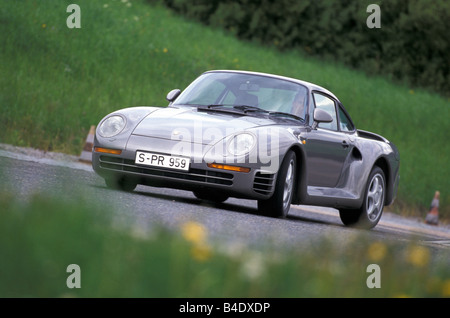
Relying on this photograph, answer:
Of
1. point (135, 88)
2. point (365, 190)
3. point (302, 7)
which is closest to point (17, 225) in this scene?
point (365, 190)

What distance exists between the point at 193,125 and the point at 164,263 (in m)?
4.92

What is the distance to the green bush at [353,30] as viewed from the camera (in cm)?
3397

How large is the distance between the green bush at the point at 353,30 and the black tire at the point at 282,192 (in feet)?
82.1

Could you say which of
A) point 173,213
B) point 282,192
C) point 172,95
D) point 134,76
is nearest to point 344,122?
point 172,95

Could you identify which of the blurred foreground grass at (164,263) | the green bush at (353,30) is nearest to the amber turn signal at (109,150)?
the blurred foreground grass at (164,263)

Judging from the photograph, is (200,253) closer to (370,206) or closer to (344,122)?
(344,122)

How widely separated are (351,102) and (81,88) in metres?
10.5

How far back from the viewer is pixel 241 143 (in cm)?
825

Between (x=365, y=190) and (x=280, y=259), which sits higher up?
(x=280, y=259)

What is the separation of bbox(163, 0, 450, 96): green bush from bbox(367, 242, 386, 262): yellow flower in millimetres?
29060

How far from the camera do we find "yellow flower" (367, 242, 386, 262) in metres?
4.57
